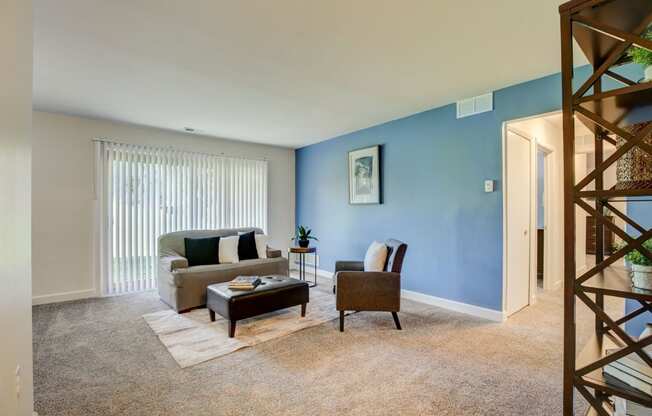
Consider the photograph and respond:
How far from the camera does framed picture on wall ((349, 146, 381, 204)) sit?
14.6ft

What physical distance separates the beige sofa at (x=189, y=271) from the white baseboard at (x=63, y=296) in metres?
1.00

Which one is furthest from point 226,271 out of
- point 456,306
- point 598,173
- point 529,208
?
point 529,208

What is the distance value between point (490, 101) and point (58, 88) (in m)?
4.51

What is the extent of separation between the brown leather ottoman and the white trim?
157 cm

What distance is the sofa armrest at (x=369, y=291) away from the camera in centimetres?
298

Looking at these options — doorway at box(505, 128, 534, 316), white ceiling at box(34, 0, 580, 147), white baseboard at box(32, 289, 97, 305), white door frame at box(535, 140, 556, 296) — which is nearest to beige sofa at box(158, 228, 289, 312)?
white baseboard at box(32, 289, 97, 305)

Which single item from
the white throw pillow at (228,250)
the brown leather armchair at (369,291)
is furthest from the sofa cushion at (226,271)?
the brown leather armchair at (369,291)

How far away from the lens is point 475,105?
11.1ft

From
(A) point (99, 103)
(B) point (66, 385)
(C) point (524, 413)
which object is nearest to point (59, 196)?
(A) point (99, 103)

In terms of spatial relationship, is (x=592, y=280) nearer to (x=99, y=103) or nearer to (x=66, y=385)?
(x=66, y=385)

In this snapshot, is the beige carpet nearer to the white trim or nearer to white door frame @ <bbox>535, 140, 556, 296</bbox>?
the white trim

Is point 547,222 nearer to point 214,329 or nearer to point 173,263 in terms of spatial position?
point 214,329

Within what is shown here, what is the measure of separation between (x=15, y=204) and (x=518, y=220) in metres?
4.18

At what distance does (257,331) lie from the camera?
2.94 meters
